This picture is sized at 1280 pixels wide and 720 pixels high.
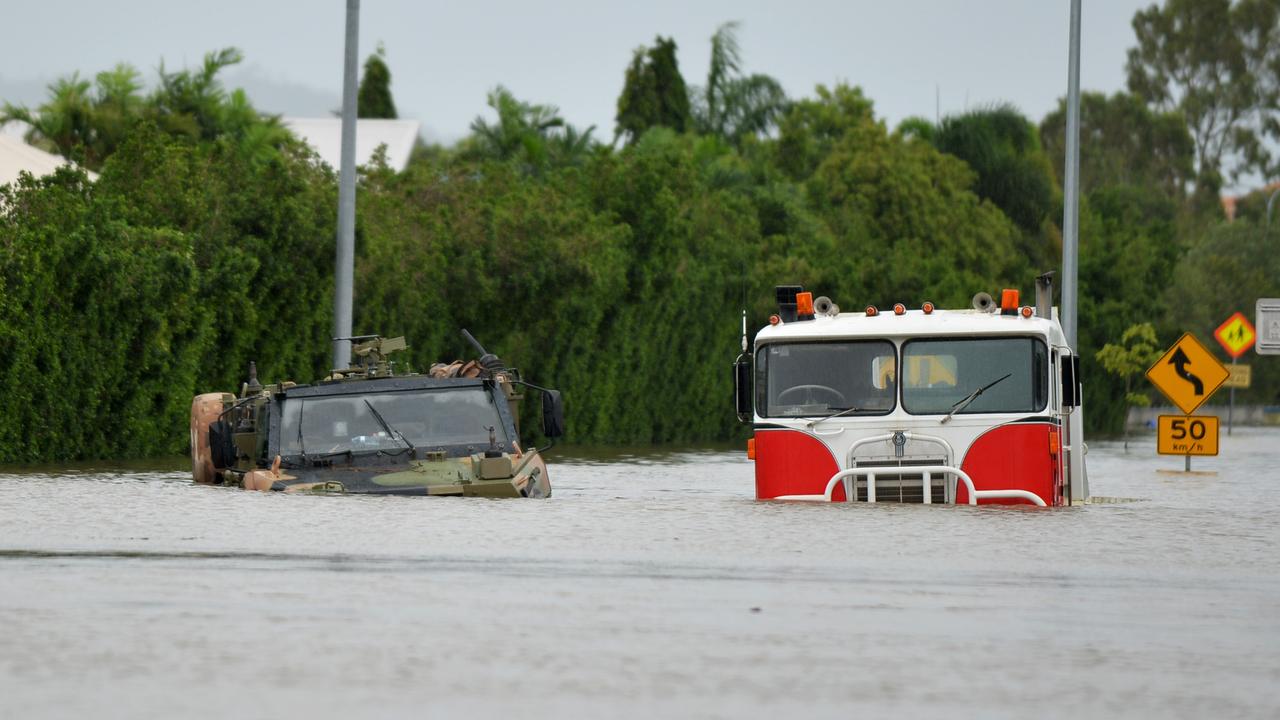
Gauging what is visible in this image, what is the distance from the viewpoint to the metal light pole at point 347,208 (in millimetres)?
25141

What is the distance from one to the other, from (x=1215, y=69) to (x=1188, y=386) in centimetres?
5957

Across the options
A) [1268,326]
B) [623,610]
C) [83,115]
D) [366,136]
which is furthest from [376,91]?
[623,610]

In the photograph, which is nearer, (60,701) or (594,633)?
(60,701)

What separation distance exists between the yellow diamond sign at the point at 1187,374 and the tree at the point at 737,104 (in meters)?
43.4

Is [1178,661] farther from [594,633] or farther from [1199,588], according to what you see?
[1199,588]

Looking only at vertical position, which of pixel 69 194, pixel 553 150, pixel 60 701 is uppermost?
pixel 553 150

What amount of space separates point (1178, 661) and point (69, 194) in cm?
2166

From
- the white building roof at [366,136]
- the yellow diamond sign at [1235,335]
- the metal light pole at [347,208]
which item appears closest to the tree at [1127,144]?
the white building roof at [366,136]

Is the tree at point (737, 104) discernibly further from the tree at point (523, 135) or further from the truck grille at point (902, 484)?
the truck grille at point (902, 484)

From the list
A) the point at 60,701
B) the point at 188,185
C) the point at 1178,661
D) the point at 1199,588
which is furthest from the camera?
the point at 188,185

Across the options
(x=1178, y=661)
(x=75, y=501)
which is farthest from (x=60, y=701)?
(x=75, y=501)

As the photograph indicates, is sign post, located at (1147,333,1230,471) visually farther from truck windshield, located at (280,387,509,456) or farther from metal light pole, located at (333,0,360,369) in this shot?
truck windshield, located at (280,387,509,456)

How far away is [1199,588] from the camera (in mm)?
11422

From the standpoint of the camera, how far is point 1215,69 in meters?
86.4
